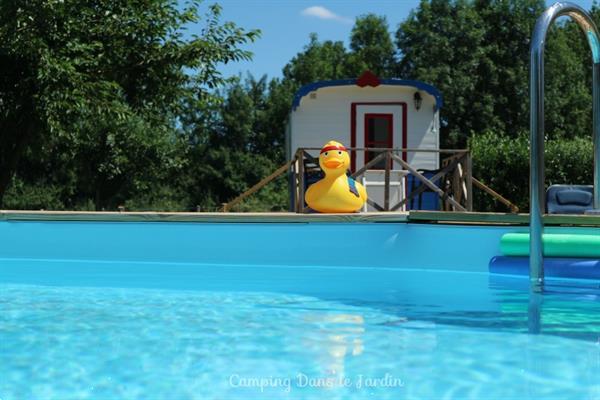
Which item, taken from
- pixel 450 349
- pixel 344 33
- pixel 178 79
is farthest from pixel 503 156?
pixel 344 33

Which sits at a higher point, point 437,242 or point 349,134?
point 349,134

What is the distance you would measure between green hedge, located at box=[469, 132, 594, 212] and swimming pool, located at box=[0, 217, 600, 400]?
8.80 meters

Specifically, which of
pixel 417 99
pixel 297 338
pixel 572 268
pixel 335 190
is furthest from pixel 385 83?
pixel 297 338

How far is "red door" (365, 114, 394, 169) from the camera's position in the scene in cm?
1340

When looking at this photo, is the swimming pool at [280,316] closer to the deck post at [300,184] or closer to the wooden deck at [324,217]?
the wooden deck at [324,217]

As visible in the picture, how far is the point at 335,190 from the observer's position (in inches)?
318

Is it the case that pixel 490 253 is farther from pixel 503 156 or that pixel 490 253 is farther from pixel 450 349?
pixel 503 156

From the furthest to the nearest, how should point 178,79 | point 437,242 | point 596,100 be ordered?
point 178,79 < point 437,242 < point 596,100

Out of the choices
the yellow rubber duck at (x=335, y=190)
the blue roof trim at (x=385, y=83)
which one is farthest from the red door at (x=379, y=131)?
the yellow rubber duck at (x=335, y=190)

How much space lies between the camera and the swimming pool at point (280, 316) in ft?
11.1

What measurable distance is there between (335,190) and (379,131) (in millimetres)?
5694

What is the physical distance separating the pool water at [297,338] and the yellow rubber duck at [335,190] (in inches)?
43.5

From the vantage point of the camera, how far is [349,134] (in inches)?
531

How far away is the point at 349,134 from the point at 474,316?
8.64 m
